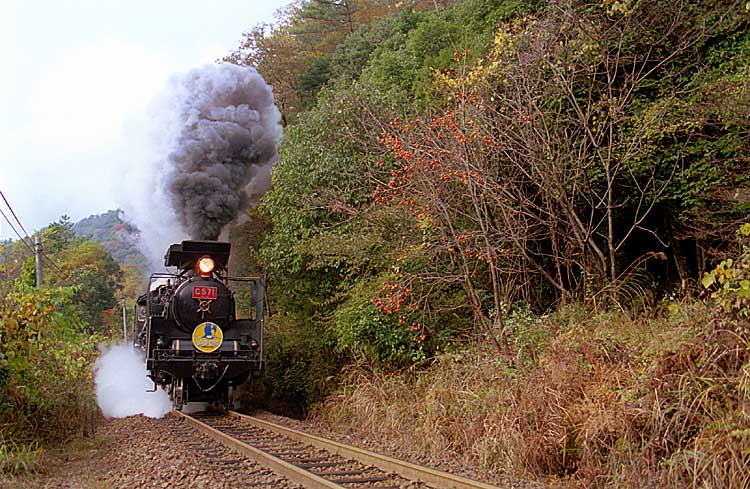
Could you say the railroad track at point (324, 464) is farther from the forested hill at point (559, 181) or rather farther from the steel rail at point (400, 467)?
the forested hill at point (559, 181)

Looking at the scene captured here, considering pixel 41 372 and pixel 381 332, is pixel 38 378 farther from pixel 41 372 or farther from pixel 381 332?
pixel 381 332

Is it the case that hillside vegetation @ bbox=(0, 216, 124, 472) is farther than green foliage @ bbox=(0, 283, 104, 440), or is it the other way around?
green foliage @ bbox=(0, 283, 104, 440)

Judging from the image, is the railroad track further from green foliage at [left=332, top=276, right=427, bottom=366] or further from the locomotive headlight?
the locomotive headlight

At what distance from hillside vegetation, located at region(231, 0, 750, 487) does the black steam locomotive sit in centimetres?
162

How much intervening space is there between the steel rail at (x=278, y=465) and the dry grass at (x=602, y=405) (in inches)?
70.7

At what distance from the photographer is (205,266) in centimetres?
1309

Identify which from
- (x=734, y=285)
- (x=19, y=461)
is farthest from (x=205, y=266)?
(x=734, y=285)

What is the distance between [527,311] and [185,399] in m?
7.30

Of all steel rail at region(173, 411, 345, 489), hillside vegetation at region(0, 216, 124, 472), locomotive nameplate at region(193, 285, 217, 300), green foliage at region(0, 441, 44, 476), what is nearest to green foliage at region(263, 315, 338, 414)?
locomotive nameplate at region(193, 285, 217, 300)

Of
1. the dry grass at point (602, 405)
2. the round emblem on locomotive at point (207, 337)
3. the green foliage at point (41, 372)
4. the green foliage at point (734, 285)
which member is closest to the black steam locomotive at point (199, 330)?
the round emblem on locomotive at point (207, 337)

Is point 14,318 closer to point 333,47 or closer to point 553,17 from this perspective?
point 553,17

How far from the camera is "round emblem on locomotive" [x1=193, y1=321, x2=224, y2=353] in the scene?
41.3 feet

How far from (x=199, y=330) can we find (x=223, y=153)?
4856 millimetres

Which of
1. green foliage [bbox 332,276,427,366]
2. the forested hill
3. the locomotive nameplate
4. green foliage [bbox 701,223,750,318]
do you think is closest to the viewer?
green foliage [bbox 701,223,750,318]
